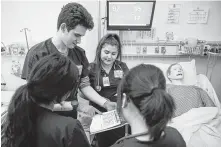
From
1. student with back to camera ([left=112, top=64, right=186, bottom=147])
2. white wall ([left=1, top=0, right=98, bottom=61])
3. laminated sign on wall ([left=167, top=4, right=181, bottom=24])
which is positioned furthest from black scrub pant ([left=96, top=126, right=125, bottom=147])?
laminated sign on wall ([left=167, top=4, right=181, bottom=24])

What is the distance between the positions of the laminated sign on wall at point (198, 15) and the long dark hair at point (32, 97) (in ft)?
7.31

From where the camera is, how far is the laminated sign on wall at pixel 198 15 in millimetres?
2498

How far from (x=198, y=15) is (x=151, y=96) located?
2215mm

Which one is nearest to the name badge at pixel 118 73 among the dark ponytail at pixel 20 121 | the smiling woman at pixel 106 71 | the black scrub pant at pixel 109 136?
the smiling woman at pixel 106 71

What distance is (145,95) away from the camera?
2.47ft

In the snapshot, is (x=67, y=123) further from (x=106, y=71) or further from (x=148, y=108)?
(x=106, y=71)

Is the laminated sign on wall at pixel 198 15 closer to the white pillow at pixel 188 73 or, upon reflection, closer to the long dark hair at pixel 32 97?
the white pillow at pixel 188 73

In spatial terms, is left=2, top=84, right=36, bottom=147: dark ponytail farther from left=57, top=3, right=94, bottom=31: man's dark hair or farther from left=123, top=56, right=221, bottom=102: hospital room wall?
left=123, top=56, right=221, bottom=102: hospital room wall

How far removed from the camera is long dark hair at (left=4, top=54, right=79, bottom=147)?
77 centimetres

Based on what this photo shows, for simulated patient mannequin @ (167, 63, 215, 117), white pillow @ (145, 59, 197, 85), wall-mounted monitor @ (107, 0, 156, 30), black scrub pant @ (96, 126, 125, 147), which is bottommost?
black scrub pant @ (96, 126, 125, 147)

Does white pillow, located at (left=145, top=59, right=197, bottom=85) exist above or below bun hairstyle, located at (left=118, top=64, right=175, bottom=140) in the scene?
below

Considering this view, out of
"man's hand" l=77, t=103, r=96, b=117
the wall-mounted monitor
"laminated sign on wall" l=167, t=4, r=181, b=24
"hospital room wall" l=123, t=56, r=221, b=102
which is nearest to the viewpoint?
"man's hand" l=77, t=103, r=96, b=117

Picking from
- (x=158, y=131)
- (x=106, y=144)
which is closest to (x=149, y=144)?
(x=158, y=131)

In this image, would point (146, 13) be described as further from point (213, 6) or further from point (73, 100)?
point (73, 100)
